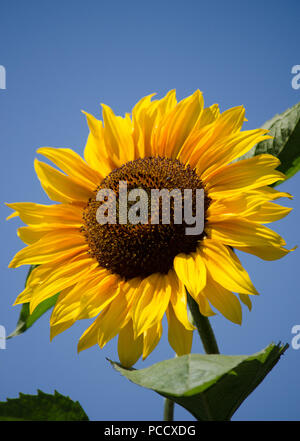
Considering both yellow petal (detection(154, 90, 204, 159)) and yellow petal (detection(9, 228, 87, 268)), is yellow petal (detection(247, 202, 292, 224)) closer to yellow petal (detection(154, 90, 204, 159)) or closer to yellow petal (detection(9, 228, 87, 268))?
yellow petal (detection(154, 90, 204, 159))

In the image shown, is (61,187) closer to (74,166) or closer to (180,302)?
(74,166)

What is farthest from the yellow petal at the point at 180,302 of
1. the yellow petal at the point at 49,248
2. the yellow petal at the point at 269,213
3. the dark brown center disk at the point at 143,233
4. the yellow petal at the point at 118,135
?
the yellow petal at the point at 118,135

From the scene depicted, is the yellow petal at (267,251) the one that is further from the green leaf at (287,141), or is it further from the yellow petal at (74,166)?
the yellow petal at (74,166)

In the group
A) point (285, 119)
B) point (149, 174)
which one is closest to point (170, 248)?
point (149, 174)

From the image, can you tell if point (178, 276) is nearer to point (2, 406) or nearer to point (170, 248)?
point (170, 248)

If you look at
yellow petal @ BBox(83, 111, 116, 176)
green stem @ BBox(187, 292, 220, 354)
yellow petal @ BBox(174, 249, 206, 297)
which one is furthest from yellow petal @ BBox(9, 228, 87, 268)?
green stem @ BBox(187, 292, 220, 354)
